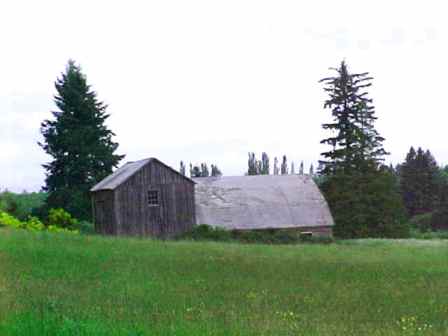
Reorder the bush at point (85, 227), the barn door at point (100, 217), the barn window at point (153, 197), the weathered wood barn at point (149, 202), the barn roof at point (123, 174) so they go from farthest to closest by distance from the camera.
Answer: the bush at point (85, 227) < the barn door at point (100, 217) < the barn window at point (153, 197) < the barn roof at point (123, 174) < the weathered wood barn at point (149, 202)

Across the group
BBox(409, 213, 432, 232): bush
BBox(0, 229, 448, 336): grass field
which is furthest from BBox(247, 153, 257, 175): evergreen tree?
BBox(0, 229, 448, 336): grass field

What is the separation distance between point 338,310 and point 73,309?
4.74 meters

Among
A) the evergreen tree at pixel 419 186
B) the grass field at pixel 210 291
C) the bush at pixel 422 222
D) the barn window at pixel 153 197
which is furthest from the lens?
the evergreen tree at pixel 419 186

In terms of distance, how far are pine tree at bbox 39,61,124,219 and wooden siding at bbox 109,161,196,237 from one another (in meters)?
12.6

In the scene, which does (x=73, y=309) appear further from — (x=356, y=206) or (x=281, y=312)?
(x=356, y=206)

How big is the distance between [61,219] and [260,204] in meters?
14.5

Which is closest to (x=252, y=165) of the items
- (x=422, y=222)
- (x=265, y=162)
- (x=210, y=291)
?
(x=265, y=162)

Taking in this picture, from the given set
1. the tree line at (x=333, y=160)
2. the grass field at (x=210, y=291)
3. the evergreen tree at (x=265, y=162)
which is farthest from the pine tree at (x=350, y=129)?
Result: the evergreen tree at (x=265, y=162)

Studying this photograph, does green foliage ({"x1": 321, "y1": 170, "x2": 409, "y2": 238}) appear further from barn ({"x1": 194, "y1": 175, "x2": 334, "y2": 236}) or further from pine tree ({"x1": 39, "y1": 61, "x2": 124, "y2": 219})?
pine tree ({"x1": 39, "y1": 61, "x2": 124, "y2": 219})

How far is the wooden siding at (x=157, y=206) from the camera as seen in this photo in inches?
1937

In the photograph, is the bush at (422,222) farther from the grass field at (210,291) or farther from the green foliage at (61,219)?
the grass field at (210,291)

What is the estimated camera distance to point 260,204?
2167 inches

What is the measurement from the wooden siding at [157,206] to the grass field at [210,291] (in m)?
20.7

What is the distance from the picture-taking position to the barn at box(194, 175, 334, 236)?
175 feet
